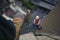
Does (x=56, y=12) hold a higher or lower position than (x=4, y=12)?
higher

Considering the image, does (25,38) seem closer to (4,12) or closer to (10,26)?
(10,26)

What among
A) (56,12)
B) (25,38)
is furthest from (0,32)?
(56,12)

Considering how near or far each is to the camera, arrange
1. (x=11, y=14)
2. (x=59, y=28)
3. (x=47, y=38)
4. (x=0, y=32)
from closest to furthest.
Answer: (x=0, y=32)
(x=47, y=38)
(x=59, y=28)
(x=11, y=14)

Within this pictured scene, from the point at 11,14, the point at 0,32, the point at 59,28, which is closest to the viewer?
the point at 0,32

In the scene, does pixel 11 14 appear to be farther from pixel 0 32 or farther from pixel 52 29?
pixel 0 32

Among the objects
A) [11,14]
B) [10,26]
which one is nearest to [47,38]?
[10,26]

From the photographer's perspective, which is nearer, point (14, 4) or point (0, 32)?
point (0, 32)

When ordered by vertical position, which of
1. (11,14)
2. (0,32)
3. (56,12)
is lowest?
(11,14)
